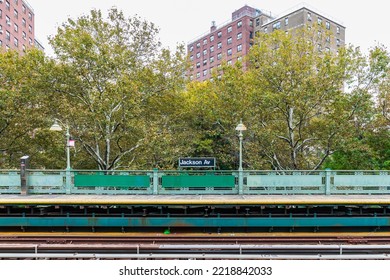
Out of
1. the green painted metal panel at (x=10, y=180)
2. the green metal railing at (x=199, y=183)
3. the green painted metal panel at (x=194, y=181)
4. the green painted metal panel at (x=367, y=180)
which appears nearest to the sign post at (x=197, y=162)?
the green metal railing at (x=199, y=183)

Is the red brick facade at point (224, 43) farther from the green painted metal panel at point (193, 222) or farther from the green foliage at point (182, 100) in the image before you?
the green painted metal panel at point (193, 222)

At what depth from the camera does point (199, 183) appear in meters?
12.7

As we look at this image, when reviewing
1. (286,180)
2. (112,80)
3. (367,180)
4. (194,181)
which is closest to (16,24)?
(112,80)

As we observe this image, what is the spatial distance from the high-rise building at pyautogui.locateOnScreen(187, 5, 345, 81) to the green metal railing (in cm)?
4810

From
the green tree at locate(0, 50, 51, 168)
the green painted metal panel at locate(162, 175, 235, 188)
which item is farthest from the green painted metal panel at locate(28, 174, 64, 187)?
the green tree at locate(0, 50, 51, 168)

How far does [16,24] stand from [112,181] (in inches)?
2459

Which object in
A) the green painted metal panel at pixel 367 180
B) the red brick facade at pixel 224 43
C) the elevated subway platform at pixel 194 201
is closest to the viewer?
the elevated subway platform at pixel 194 201

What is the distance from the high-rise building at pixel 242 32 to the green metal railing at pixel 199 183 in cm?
4810

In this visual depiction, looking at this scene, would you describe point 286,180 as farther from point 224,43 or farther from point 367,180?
A: point 224,43

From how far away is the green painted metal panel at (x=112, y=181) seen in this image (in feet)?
41.3

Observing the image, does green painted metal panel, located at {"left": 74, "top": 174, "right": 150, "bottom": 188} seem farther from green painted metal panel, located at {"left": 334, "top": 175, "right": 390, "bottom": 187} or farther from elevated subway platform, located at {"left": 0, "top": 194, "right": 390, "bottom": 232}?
green painted metal panel, located at {"left": 334, "top": 175, "right": 390, "bottom": 187}

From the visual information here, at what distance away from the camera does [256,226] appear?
1131cm

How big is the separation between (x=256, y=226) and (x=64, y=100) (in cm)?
1418
